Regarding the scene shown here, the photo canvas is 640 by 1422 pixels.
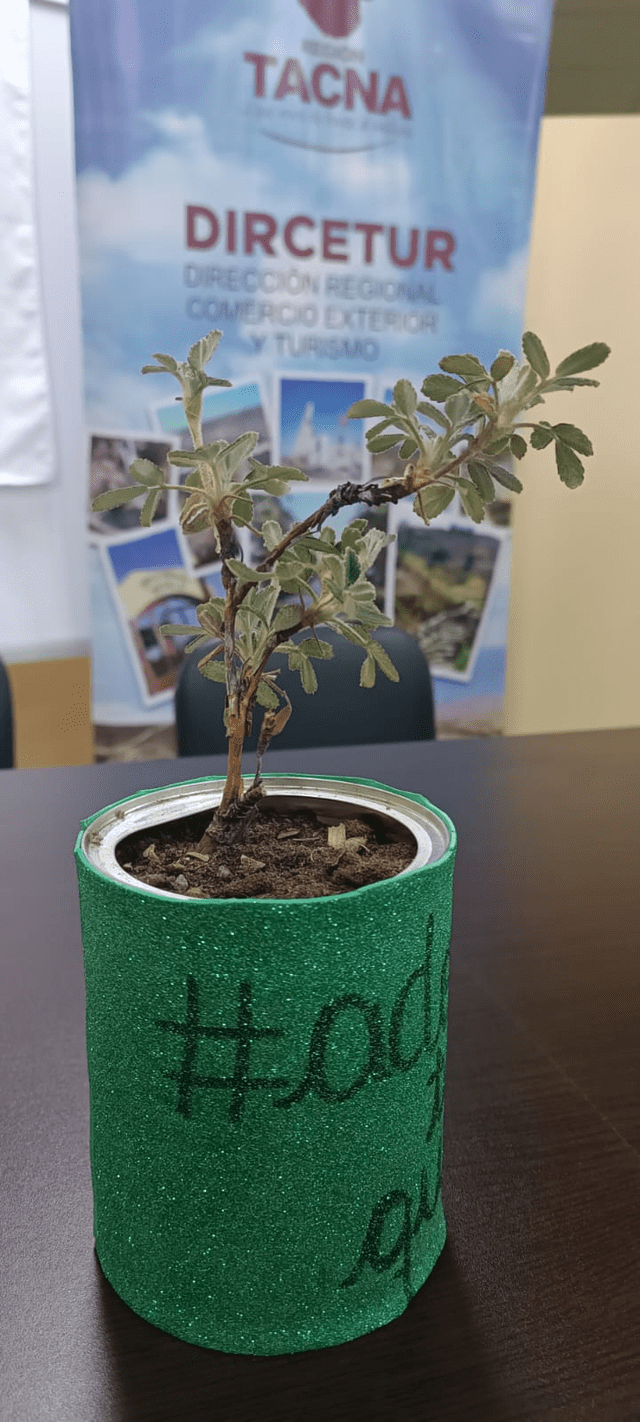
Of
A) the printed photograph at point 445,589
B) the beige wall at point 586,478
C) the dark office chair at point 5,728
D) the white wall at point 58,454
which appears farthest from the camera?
the beige wall at point 586,478

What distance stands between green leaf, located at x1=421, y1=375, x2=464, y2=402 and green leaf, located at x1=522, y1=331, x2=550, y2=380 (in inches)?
1.0

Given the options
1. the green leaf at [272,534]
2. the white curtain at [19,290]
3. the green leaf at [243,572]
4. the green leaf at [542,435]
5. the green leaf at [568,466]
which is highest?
the white curtain at [19,290]

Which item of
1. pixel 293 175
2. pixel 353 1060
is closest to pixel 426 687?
pixel 353 1060

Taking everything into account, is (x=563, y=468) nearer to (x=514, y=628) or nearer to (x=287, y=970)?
(x=287, y=970)

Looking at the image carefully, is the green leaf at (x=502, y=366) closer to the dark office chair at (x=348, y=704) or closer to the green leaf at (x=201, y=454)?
the green leaf at (x=201, y=454)

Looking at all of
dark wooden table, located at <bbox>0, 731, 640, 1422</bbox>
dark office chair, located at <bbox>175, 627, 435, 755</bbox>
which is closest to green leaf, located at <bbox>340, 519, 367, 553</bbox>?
dark wooden table, located at <bbox>0, 731, 640, 1422</bbox>

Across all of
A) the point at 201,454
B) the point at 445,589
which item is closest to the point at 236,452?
the point at 201,454

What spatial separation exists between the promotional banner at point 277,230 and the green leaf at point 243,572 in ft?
6.51

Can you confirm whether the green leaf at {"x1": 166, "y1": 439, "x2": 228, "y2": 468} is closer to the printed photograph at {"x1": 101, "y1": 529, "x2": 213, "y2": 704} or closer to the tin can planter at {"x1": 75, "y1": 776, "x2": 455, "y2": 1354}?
the tin can planter at {"x1": 75, "y1": 776, "x2": 455, "y2": 1354}

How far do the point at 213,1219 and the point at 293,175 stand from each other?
8.37 ft

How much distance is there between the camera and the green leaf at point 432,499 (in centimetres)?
40

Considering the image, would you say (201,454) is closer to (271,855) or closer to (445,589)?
(271,855)

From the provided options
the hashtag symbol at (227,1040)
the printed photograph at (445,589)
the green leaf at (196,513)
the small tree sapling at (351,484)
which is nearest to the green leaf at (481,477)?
the small tree sapling at (351,484)

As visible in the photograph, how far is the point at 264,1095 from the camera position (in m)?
0.35
